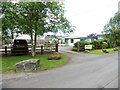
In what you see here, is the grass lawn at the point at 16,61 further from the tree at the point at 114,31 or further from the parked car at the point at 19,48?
the tree at the point at 114,31

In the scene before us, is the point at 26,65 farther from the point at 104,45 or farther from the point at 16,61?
the point at 104,45

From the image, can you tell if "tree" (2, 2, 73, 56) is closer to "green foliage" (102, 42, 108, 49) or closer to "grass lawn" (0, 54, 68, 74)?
"grass lawn" (0, 54, 68, 74)

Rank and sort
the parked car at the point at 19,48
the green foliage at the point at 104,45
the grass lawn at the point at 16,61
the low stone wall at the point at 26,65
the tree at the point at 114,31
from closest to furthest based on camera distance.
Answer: the low stone wall at the point at 26,65 < the grass lawn at the point at 16,61 < the parked car at the point at 19,48 < the green foliage at the point at 104,45 < the tree at the point at 114,31

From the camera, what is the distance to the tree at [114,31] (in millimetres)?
43644

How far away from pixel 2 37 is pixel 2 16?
226cm

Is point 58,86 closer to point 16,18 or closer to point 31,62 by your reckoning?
point 31,62

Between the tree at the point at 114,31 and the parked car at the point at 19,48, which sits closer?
the parked car at the point at 19,48

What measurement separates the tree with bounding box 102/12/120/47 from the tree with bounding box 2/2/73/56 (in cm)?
2229

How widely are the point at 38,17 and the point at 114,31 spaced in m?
25.3

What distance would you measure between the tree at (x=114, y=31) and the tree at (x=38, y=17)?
22.3 m

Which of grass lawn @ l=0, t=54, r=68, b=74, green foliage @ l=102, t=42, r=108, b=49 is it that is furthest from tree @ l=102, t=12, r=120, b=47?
grass lawn @ l=0, t=54, r=68, b=74

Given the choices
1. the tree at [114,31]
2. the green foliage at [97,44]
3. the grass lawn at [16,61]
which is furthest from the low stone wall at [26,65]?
the tree at [114,31]

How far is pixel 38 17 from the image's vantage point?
21969 millimetres

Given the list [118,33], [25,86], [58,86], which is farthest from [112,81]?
[118,33]
